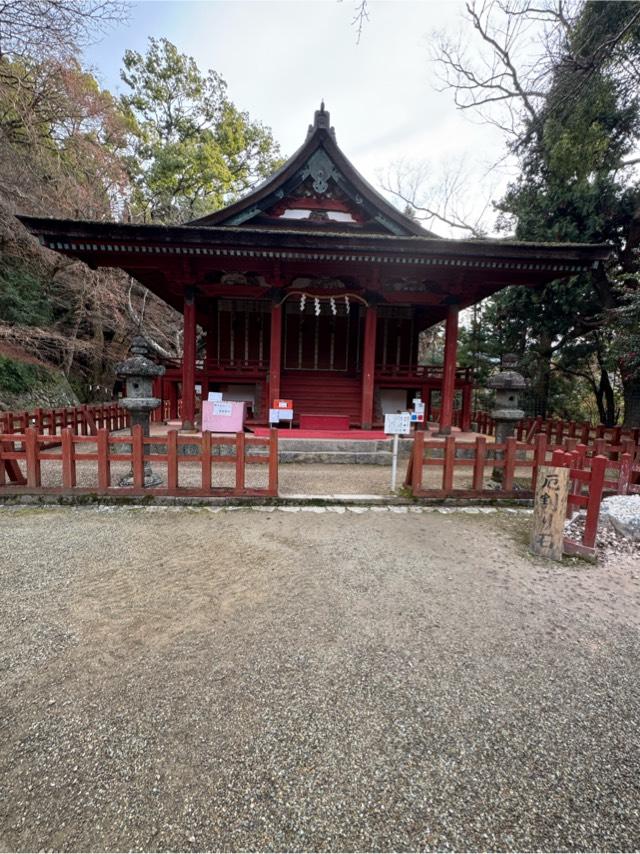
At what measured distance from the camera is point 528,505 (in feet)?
17.0

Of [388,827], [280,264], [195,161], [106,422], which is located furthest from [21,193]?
[388,827]

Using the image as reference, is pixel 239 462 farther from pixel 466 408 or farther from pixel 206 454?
pixel 466 408

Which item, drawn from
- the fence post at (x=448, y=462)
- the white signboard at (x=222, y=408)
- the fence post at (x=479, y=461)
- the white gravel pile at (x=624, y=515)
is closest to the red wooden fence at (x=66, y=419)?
the white signboard at (x=222, y=408)

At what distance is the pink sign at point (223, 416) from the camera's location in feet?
20.9

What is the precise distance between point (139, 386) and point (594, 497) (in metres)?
5.57

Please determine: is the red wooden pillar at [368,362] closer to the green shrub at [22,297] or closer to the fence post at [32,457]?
the fence post at [32,457]

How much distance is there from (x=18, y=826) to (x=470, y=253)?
9.06 m

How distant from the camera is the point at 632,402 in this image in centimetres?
1085

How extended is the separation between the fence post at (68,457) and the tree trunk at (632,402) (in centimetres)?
1271

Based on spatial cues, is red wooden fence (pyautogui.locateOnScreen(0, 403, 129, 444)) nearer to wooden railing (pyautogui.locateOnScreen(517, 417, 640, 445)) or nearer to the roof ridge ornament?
the roof ridge ornament

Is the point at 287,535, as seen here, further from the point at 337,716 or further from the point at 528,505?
the point at 528,505

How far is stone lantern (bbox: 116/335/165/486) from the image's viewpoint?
5.32 meters

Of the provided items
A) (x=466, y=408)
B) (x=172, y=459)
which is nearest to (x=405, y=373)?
(x=466, y=408)

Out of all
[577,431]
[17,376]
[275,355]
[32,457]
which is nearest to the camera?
[32,457]
